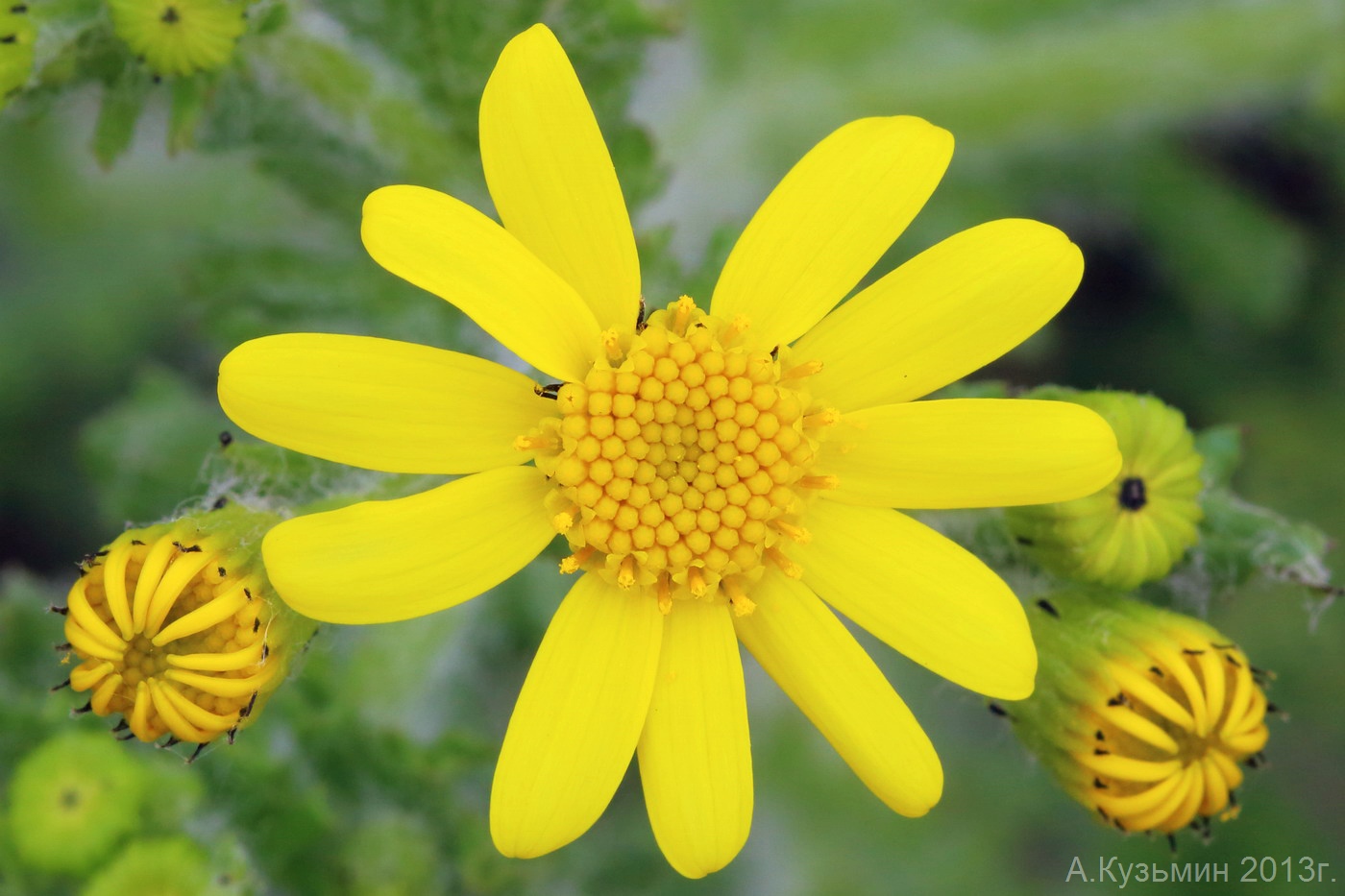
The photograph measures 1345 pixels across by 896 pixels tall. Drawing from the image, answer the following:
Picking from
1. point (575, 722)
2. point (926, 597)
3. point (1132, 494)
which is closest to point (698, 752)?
point (575, 722)

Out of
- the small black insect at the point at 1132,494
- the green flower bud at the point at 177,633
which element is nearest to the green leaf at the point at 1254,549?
the small black insect at the point at 1132,494

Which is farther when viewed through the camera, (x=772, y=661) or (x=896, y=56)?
(x=896, y=56)

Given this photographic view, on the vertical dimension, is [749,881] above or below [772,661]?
below

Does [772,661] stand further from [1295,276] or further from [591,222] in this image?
[1295,276]

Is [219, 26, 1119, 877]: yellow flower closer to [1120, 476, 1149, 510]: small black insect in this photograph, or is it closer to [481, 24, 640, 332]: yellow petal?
[481, 24, 640, 332]: yellow petal

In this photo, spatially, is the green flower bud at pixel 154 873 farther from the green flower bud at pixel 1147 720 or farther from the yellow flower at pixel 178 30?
the green flower bud at pixel 1147 720

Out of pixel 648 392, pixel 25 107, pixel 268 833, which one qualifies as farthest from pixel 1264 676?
pixel 25 107
